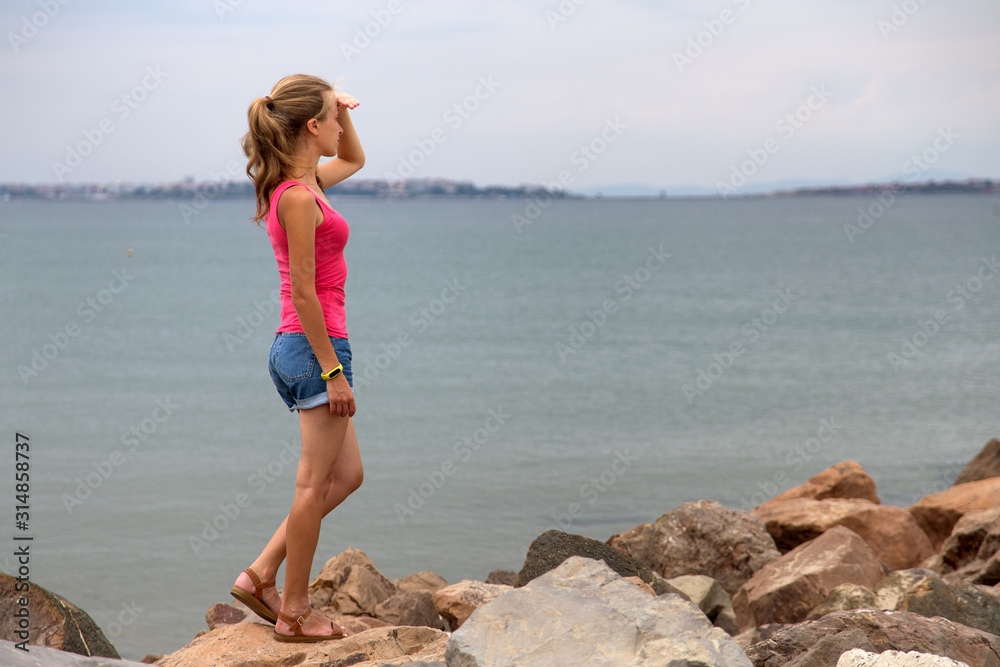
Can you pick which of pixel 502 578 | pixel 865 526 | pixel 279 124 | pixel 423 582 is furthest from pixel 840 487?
pixel 279 124

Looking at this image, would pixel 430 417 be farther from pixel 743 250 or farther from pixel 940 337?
pixel 743 250

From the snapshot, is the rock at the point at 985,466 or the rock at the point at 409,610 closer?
the rock at the point at 409,610

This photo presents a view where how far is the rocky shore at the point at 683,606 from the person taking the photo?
9.61ft

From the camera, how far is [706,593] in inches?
231

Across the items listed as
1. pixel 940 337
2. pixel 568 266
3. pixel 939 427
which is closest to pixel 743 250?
pixel 568 266

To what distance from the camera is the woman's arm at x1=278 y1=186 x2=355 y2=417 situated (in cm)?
335

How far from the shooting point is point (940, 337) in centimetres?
2666

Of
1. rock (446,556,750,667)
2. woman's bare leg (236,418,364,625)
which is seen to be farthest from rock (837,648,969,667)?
woman's bare leg (236,418,364,625)

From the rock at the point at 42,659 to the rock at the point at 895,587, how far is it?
3.77 metres

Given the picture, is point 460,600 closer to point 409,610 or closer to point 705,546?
point 409,610

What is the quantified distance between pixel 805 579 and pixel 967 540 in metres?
1.76

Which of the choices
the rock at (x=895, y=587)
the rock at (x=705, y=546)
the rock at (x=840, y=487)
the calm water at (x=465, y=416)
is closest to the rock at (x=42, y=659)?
the rock at (x=895, y=587)

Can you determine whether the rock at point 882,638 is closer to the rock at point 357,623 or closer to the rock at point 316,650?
the rock at point 316,650

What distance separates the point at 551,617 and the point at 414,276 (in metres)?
46.8
